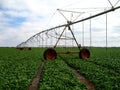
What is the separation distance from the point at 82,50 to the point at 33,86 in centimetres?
1690

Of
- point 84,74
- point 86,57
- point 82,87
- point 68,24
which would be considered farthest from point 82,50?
point 82,87

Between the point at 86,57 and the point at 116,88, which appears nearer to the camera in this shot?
the point at 116,88

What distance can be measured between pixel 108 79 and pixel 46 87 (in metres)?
3.69

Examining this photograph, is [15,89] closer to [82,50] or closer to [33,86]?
[33,86]

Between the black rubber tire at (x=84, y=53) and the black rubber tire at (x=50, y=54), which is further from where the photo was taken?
the black rubber tire at (x=84, y=53)

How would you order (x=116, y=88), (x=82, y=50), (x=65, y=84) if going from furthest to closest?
(x=82, y=50) < (x=65, y=84) < (x=116, y=88)

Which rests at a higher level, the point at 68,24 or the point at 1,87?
the point at 68,24

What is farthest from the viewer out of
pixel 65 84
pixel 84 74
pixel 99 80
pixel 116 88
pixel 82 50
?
pixel 82 50

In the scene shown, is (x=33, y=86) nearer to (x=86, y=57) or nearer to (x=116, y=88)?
(x=116, y=88)

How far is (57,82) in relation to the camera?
42.4ft

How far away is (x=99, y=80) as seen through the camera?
13.3m

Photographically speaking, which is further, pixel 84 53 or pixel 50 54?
pixel 84 53

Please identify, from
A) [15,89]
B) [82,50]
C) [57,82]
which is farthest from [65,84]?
[82,50]

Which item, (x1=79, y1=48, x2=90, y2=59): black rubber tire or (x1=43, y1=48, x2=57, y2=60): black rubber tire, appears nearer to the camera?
(x1=43, y1=48, x2=57, y2=60): black rubber tire
